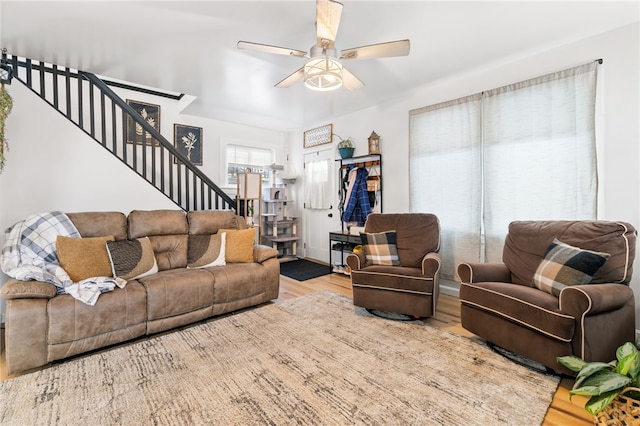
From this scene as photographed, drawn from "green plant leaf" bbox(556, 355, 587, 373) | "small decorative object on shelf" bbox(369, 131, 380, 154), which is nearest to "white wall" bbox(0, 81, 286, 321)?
→ "small decorative object on shelf" bbox(369, 131, 380, 154)

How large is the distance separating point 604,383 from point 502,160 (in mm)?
2371

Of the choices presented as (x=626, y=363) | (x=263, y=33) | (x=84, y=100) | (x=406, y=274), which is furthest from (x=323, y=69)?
(x=84, y=100)

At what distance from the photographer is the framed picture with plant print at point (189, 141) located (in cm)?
480

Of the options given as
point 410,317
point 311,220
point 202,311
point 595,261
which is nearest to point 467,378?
point 410,317

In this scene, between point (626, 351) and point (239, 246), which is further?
point (239, 246)

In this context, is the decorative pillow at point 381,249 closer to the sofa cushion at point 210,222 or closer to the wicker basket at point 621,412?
the sofa cushion at point 210,222

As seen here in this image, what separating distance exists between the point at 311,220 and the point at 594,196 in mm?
4100

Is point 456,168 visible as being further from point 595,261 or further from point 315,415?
point 315,415

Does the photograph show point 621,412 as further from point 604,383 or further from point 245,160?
point 245,160

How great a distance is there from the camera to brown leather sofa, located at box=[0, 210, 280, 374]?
1947 mm


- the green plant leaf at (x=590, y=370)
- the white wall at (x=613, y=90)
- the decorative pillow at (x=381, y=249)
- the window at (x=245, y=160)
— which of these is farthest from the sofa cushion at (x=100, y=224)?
the white wall at (x=613, y=90)

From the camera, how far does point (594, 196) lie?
255 centimetres

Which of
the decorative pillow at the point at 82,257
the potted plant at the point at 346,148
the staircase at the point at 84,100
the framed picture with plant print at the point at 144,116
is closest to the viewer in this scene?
the decorative pillow at the point at 82,257

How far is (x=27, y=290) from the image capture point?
194cm
